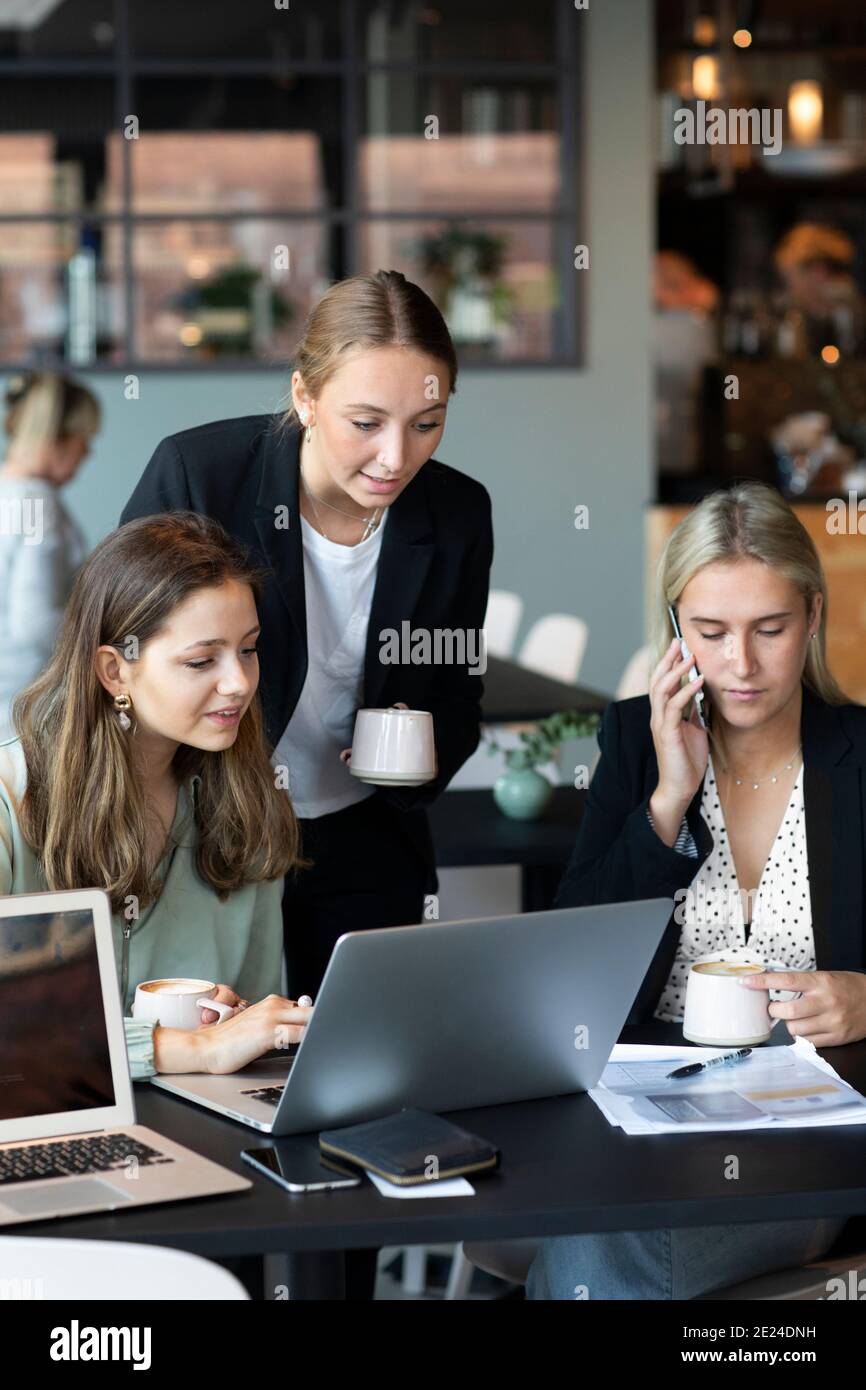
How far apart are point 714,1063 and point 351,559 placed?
87 cm

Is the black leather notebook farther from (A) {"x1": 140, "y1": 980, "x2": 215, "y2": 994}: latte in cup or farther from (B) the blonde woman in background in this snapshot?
(B) the blonde woman in background

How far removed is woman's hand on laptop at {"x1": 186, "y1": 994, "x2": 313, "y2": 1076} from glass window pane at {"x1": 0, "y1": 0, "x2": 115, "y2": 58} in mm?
5377

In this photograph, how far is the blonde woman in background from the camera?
4105mm

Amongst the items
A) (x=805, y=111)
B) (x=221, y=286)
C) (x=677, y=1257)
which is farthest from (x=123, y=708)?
(x=805, y=111)

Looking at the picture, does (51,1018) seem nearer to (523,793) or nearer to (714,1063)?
(714,1063)

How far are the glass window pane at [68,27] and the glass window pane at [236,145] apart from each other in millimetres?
218

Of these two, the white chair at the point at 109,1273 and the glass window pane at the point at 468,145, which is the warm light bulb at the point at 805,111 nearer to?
the glass window pane at the point at 468,145

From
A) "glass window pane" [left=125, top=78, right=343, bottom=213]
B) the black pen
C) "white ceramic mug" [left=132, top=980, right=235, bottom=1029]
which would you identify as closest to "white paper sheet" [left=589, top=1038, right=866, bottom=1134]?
the black pen

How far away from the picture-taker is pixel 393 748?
2242 millimetres

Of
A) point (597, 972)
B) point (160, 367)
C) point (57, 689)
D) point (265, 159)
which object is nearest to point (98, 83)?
point (265, 159)

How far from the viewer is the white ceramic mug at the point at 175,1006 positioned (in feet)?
5.84

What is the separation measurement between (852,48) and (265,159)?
7.32 ft
